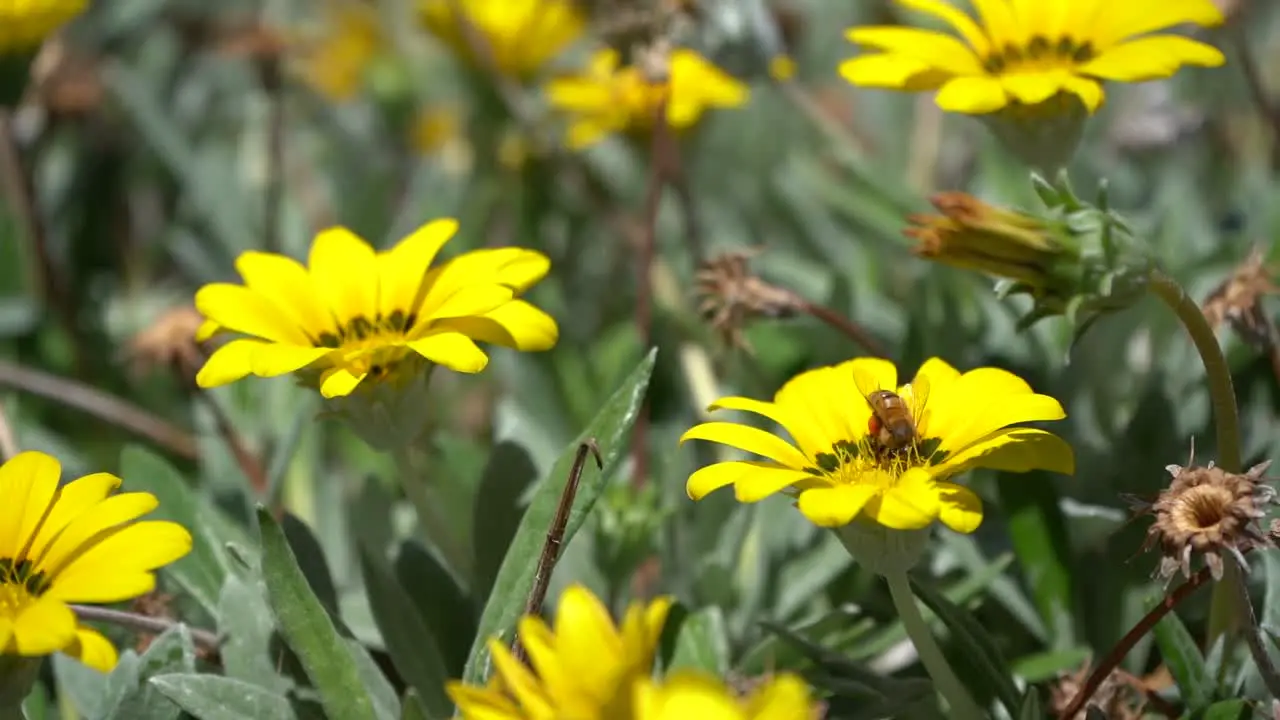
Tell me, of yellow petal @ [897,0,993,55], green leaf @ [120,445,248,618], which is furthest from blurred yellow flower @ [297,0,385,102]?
yellow petal @ [897,0,993,55]

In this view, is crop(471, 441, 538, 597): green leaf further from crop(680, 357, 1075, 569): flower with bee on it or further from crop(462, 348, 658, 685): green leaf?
crop(680, 357, 1075, 569): flower with bee on it

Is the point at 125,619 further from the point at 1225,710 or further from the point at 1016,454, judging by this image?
the point at 1225,710

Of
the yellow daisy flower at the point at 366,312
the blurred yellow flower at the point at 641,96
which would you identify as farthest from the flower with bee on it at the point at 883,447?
the blurred yellow flower at the point at 641,96

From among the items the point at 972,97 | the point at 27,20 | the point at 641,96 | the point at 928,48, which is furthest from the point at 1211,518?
the point at 27,20

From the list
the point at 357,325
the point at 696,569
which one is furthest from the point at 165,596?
the point at 696,569

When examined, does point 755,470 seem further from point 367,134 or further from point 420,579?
point 367,134

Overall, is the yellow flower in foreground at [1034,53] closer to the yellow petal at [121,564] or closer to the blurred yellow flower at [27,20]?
the yellow petal at [121,564]
